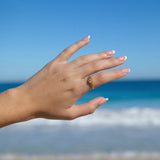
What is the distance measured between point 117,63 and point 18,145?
453 cm

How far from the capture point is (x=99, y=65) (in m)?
1.52

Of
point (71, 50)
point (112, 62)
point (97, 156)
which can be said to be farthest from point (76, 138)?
point (112, 62)

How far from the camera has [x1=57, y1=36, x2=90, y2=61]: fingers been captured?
1.62 m

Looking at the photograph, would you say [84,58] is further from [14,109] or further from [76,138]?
[76,138]

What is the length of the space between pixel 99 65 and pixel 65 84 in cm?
24

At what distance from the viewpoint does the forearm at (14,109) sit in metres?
1.39

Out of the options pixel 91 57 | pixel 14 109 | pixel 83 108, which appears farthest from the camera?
pixel 91 57

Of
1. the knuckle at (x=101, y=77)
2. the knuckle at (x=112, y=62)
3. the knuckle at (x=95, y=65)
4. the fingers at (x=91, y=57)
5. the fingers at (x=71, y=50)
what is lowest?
the knuckle at (x=101, y=77)

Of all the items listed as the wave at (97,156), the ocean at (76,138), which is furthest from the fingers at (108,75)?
the ocean at (76,138)

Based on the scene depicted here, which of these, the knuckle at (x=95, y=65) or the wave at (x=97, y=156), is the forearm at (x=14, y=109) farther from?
the wave at (x=97, y=156)

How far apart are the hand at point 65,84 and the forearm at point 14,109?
0.09ft

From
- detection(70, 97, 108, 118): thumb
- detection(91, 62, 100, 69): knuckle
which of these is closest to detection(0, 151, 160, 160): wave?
detection(70, 97, 108, 118): thumb

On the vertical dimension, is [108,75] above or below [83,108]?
above

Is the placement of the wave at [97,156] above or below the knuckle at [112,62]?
below
